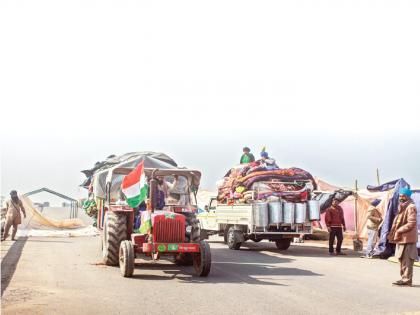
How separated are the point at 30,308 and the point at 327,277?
686 centimetres

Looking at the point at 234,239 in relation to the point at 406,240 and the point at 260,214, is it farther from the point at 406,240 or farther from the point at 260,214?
the point at 406,240

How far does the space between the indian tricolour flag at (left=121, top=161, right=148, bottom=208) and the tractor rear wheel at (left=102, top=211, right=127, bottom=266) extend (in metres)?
0.89

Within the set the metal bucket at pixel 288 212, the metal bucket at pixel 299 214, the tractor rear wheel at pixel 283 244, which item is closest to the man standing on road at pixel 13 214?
the tractor rear wheel at pixel 283 244

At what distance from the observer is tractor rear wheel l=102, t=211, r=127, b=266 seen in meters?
13.7

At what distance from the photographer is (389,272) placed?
14719mm

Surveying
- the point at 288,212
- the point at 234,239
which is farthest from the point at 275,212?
the point at 234,239

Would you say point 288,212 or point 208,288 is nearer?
point 208,288

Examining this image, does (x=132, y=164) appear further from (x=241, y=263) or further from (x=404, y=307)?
(x=404, y=307)

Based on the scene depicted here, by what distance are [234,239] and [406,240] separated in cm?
871

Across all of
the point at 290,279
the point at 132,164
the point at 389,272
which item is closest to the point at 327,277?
the point at 290,279

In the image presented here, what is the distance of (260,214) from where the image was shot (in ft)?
62.0

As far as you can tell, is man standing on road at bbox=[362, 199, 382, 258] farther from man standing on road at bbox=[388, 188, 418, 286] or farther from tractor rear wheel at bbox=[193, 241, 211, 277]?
tractor rear wheel at bbox=[193, 241, 211, 277]

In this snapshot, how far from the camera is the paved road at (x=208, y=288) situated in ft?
29.8

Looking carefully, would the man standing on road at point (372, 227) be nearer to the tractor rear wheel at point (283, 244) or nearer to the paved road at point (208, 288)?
the paved road at point (208, 288)
